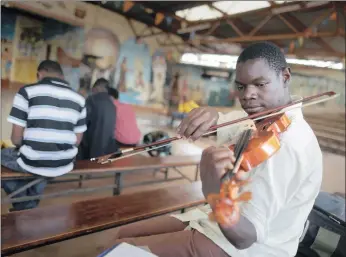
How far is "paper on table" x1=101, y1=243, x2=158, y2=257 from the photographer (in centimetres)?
94

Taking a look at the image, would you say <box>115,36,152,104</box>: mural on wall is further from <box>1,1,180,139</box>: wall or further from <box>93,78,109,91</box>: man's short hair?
<box>93,78,109,91</box>: man's short hair

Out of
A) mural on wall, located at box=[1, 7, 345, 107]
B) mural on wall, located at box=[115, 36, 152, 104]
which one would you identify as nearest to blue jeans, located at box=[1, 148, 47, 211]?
mural on wall, located at box=[1, 7, 345, 107]

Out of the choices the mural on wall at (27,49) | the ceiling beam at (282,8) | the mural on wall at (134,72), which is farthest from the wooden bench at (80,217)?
the mural on wall at (134,72)

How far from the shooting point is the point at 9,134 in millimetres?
2094

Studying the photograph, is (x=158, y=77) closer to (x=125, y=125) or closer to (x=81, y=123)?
(x=125, y=125)

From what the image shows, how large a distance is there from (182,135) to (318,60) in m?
6.58

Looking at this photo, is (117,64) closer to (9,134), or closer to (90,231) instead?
(9,134)

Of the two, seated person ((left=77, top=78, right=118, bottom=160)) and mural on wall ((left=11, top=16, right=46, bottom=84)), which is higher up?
mural on wall ((left=11, top=16, right=46, bottom=84))

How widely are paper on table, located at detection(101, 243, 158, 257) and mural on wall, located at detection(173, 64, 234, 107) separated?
24.8 ft

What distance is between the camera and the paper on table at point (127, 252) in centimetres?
94

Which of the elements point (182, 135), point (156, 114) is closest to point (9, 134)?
point (182, 135)

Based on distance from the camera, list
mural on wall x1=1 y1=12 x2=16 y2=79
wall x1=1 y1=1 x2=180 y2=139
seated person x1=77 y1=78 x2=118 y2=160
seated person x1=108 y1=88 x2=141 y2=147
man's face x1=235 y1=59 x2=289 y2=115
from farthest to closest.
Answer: wall x1=1 y1=1 x2=180 y2=139 → mural on wall x1=1 y1=12 x2=16 y2=79 → seated person x1=108 y1=88 x2=141 y2=147 → seated person x1=77 y1=78 x2=118 y2=160 → man's face x1=235 y1=59 x2=289 y2=115

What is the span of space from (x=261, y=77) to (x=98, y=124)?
2642 mm

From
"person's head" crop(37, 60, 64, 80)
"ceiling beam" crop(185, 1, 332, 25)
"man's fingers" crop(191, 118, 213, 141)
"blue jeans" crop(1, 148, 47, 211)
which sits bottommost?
"blue jeans" crop(1, 148, 47, 211)
